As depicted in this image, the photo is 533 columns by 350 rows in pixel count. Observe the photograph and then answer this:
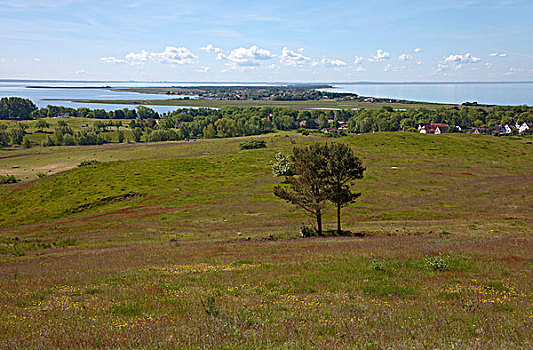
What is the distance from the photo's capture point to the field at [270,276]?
831cm

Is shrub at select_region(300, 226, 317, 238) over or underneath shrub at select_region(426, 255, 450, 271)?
underneath

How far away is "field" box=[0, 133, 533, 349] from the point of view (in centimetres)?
831

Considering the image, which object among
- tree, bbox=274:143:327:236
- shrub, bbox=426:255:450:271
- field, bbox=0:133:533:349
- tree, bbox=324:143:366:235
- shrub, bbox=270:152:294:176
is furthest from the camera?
shrub, bbox=270:152:294:176

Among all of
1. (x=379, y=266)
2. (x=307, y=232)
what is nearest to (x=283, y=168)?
(x=307, y=232)

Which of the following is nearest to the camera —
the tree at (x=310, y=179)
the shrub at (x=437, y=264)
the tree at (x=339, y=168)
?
the shrub at (x=437, y=264)

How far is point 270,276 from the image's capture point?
16234 millimetres

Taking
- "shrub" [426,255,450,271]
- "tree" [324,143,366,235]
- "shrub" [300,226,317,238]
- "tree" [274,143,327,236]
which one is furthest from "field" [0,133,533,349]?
"tree" [324,143,366,235]

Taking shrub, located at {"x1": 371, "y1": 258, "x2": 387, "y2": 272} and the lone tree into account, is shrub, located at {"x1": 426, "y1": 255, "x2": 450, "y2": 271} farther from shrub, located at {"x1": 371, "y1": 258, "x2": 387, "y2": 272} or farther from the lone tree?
the lone tree

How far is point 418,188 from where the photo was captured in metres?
66.1

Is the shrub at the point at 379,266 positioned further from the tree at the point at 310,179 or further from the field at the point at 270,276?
the tree at the point at 310,179

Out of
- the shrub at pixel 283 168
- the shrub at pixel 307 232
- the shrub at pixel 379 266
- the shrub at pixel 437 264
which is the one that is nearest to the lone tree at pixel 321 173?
the shrub at pixel 307 232

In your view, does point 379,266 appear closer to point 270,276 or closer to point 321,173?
point 270,276

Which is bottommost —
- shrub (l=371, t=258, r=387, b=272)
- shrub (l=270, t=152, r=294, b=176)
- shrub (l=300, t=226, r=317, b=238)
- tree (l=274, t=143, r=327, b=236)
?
shrub (l=300, t=226, r=317, b=238)

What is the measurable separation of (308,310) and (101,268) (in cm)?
1520
